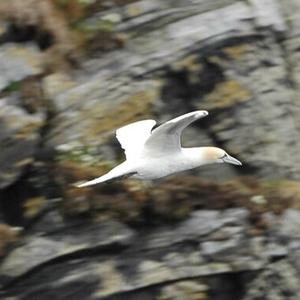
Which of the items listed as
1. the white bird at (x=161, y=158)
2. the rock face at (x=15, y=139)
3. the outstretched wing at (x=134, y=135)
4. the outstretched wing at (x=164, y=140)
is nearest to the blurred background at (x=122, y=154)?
the rock face at (x=15, y=139)

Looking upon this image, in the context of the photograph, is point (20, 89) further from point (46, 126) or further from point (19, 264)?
point (19, 264)

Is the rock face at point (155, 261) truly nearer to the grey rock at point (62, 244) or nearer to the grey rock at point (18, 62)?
the grey rock at point (62, 244)

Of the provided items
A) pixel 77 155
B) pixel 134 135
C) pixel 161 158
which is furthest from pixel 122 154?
pixel 161 158

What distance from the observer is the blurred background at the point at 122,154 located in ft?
38.0

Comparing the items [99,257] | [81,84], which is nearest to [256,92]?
[81,84]

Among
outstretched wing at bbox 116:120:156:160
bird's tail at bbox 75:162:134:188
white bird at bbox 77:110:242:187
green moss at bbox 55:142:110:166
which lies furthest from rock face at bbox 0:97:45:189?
bird's tail at bbox 75:162:134:188

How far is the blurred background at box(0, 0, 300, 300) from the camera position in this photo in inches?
456

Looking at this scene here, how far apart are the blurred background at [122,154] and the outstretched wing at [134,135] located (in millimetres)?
435

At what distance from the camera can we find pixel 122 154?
1239 centimetres

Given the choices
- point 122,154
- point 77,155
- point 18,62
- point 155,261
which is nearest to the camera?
point 155,261

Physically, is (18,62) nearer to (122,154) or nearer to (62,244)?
(122,154)

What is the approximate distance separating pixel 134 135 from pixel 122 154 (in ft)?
2.40

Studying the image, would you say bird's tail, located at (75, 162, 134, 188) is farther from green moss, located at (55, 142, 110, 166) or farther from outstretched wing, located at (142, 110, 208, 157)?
green moss, located at (55, 142, 110, 166)

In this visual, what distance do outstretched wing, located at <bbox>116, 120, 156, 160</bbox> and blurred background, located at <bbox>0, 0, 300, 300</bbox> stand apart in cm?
44
